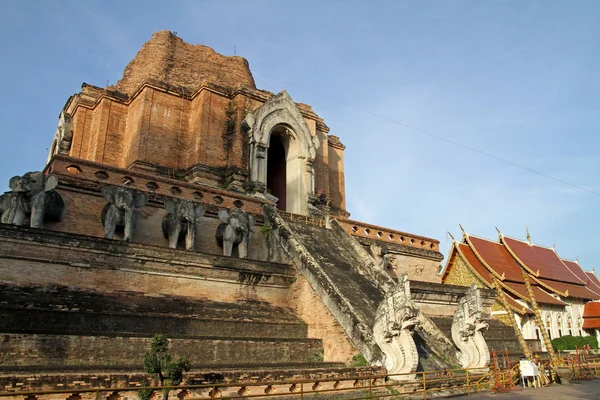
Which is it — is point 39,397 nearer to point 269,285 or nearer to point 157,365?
point 157,365

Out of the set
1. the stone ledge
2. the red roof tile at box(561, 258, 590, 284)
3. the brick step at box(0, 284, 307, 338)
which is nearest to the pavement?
the brick step at box(0, 284, 307, 338)

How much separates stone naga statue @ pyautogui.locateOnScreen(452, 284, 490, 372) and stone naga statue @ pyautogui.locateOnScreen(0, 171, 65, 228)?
9.05m

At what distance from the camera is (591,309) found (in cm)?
2566

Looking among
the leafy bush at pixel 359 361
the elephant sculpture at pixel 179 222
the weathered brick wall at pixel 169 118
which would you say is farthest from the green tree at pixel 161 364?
the weathered brick wall at pixel 169 118

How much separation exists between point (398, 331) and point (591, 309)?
20.8 m

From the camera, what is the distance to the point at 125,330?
320 inches

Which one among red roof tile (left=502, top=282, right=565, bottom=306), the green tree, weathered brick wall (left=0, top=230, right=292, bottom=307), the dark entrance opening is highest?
the dark entrance opening

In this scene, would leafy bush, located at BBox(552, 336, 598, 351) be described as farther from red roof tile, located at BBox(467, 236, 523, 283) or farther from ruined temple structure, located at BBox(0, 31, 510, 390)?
ruined temple structure, located at BBox(0, 31, 510, 390)

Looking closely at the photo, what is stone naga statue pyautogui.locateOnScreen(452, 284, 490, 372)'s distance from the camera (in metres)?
11.3

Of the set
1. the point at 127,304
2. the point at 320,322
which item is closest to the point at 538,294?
the point at 320,322

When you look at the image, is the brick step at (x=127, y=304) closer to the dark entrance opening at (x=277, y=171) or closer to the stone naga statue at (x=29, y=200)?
the stone naga statue at (x=29, y=200)

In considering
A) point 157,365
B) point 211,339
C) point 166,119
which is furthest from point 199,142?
point 157,365

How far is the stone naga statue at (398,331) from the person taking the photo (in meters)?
9.09

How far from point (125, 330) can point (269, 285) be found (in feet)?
12.8
